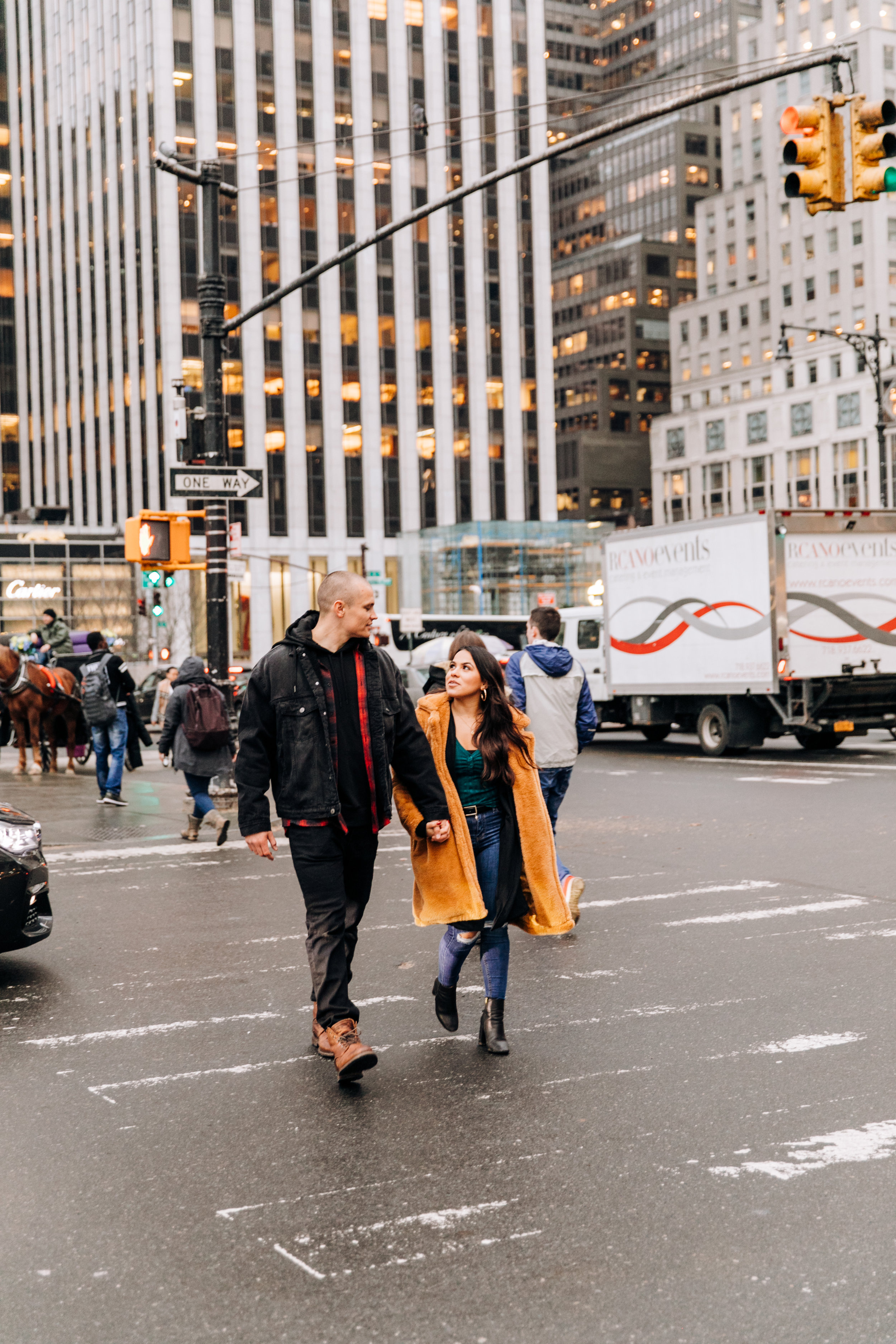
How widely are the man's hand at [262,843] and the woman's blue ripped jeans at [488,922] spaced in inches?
32.2

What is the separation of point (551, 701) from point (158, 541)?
8.07 m

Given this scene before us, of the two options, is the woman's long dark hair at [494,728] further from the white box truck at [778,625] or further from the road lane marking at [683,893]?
the white box truck at [778,625]

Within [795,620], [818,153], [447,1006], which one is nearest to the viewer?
[447,1006]

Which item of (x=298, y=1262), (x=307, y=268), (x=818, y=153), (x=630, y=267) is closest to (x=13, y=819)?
(x=298, y=1262)

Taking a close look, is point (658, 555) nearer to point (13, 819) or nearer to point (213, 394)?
point (213, 394)

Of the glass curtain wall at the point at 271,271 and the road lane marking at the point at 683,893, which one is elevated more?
the glass curtain wall at the point at 271,271

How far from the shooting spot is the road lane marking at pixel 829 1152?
4.35 m

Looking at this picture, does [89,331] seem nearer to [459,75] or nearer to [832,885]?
[459,75]

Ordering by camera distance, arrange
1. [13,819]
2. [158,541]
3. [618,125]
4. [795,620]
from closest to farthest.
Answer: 1. [13,819]
2. [618,125]
3. [158,541]
4. [795,620]

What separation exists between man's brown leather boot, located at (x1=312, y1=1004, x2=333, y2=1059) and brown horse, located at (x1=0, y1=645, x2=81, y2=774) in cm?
1386

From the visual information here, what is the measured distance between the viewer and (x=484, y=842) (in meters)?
5.91

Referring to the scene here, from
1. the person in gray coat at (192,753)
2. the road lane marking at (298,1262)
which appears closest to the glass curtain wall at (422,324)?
the person in gray coat at (192,753)

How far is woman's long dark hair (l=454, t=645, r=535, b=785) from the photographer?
5859mm

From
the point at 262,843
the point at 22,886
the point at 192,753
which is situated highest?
the point at 262,843
